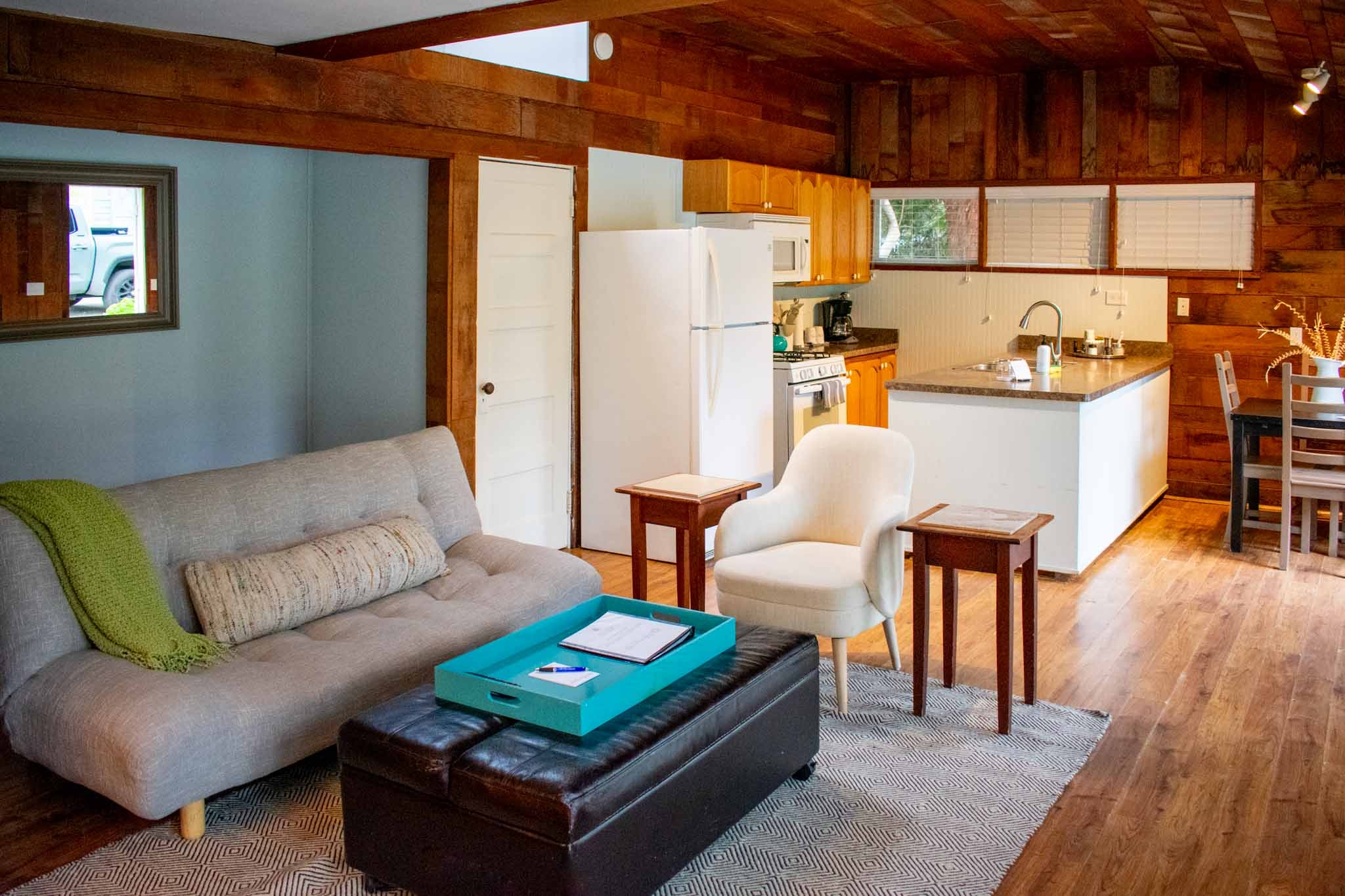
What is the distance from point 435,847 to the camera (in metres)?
2.65

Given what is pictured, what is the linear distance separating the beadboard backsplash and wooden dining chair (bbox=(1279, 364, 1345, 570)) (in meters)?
1.63

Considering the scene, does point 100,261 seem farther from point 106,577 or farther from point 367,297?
point 106,577

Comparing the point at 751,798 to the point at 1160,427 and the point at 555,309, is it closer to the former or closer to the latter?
the point at 555,309

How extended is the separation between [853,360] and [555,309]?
2.35 metres

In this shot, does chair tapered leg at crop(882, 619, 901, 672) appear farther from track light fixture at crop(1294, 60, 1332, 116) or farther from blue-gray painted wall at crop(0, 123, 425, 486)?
track light fixture at crop(1294, 60, 1332, 116)

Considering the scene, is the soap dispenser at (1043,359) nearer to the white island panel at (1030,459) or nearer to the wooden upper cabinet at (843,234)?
the white island panel at (1030,459)

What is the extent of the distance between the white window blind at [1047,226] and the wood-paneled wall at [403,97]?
4.55ft

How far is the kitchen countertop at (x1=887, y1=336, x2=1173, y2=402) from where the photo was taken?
5.48 metres

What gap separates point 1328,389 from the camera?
233 inches

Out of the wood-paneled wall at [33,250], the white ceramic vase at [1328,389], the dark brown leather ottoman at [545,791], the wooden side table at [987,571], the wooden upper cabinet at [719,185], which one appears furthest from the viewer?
the wooden upper cabinet at [719,185]

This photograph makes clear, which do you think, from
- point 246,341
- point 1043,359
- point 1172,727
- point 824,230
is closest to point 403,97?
point 246,341

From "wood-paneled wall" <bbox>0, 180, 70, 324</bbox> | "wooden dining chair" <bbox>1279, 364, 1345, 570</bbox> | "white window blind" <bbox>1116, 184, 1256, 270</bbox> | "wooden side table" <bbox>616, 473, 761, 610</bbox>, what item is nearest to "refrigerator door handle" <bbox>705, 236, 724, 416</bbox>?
"wooden side table" <bbox>616, 473, 761, 610</bbox>

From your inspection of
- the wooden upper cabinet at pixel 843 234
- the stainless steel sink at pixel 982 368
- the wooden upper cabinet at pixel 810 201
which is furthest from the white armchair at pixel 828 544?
the wooden upper cabinet at pixel 843 234

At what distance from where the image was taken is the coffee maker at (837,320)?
810 cm
